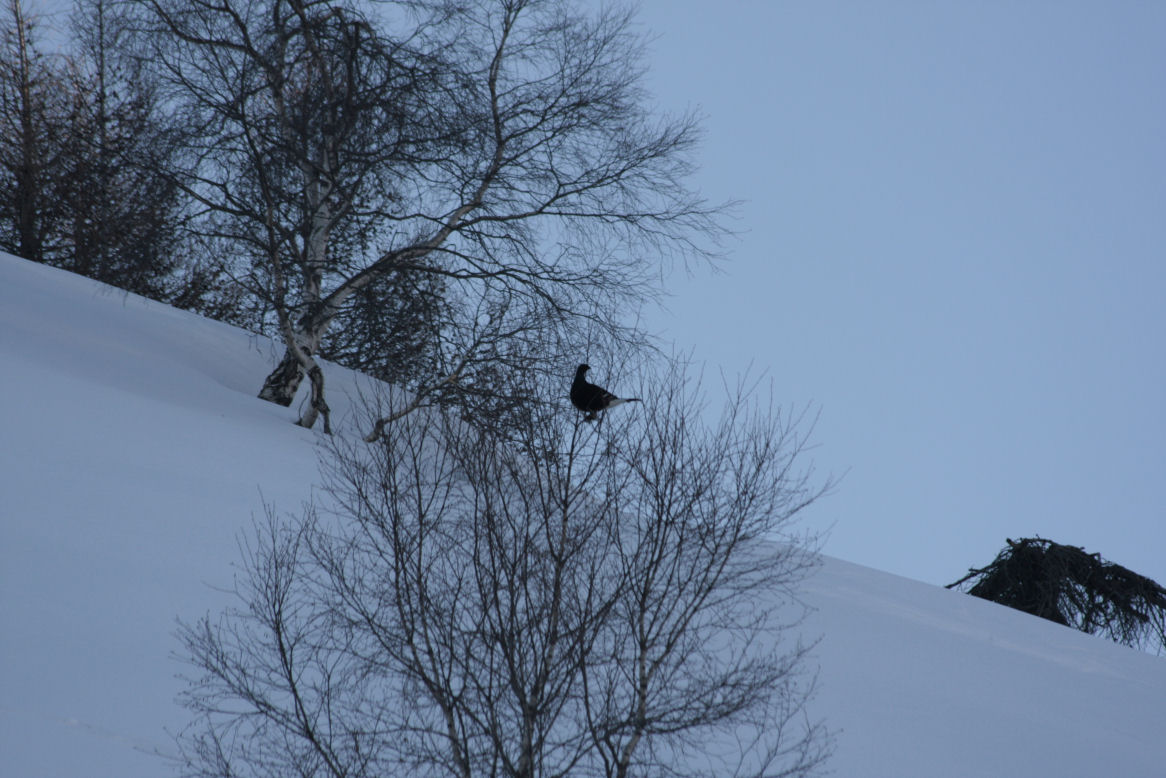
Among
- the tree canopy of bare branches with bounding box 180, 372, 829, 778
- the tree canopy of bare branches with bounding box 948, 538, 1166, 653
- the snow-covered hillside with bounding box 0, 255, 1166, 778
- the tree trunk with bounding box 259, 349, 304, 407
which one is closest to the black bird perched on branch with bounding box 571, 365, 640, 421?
the tree canopy of bare branches with bounding box 180, 372, 829, 778

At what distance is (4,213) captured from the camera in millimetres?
18922

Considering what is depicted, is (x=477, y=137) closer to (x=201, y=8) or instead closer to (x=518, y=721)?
(x=201, y=8)

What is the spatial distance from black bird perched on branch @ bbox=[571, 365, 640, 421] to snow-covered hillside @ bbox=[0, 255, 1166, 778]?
276 centimetres

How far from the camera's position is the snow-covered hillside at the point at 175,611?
5.65 m

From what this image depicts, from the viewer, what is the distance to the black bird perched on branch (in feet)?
18.4

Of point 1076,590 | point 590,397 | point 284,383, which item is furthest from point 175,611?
point 1076,590

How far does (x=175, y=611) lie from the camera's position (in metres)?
6.61

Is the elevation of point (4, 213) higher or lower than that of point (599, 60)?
lower

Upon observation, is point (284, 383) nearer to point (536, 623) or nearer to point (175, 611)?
point (175, 611)

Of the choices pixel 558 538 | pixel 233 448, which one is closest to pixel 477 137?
pixel 233 448

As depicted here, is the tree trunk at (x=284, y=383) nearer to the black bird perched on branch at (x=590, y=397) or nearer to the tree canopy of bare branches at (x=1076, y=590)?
the black bird perched on branch at (x=590, y=397)

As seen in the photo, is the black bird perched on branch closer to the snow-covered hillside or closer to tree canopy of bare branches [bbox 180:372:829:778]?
tree canopy of bare branches [bbox 180:372:829:778]

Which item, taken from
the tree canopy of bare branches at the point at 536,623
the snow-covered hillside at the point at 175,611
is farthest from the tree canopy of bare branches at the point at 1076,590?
the tree canopy of bare branches at the point at 536,623

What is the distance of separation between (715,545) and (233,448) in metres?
6.21
